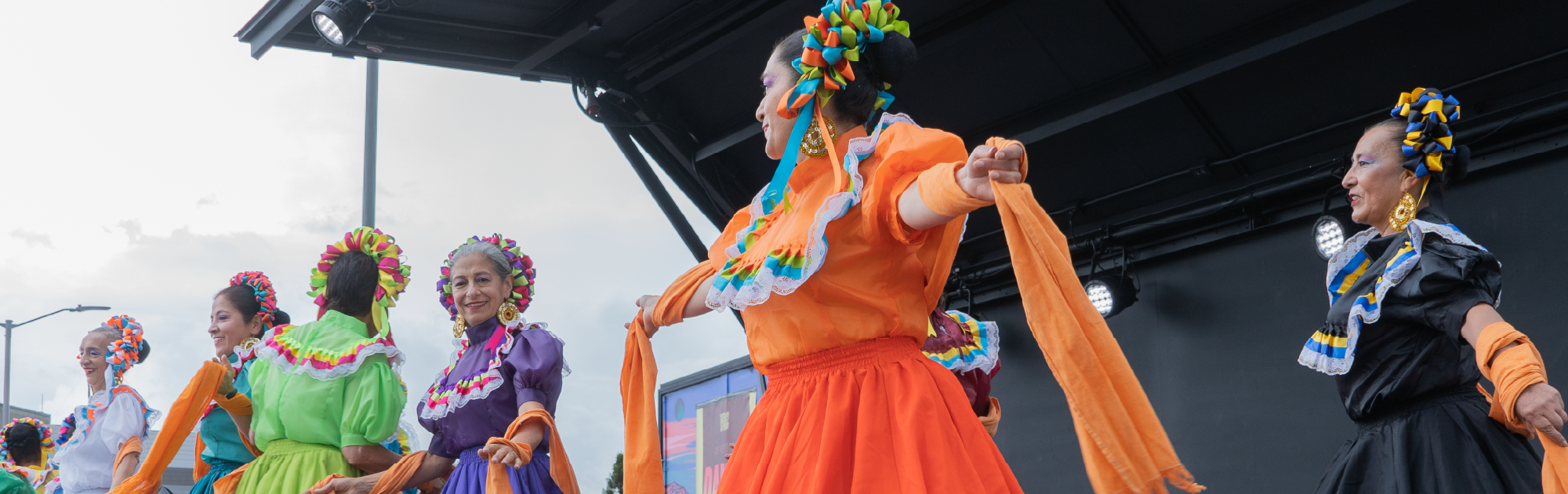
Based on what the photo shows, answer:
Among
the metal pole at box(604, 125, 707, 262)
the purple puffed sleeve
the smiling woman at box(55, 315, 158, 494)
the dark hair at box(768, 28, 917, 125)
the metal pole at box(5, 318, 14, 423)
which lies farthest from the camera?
the metal pole at box(5, 318, 14, 423)

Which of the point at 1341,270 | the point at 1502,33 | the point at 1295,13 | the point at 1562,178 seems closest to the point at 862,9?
the point at 1341,270

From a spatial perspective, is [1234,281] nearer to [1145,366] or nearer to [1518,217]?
[1145,366]

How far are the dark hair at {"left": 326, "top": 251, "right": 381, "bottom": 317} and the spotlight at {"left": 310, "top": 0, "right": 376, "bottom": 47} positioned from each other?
3.93 feet

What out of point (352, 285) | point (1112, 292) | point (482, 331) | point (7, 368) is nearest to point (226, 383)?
point (352, 285)

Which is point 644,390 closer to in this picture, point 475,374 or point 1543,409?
point 475,374

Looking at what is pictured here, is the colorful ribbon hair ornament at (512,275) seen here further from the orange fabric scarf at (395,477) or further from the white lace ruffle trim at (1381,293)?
the white lace ruffle trim at (1381,293)

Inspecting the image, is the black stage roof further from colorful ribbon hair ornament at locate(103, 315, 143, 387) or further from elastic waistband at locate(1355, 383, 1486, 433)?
elastic waistband at locate(1355, 383, 1486, 433)

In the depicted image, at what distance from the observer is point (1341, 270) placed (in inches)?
108

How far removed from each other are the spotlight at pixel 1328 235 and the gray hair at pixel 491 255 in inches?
117

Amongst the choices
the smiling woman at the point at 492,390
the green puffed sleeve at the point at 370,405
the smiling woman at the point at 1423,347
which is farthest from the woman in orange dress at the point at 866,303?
the green puffed sleeve at the point at 370,405

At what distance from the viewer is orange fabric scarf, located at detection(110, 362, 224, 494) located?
11.2ft

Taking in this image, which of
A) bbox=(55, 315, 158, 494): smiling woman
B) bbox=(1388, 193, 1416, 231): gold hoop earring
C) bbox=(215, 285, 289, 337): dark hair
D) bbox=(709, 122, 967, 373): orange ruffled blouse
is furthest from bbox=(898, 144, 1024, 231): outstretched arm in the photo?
bbox=(55, 315, 158, 494): smiling woman

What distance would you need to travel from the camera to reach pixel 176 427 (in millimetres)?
3439

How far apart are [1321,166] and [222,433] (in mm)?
4233
